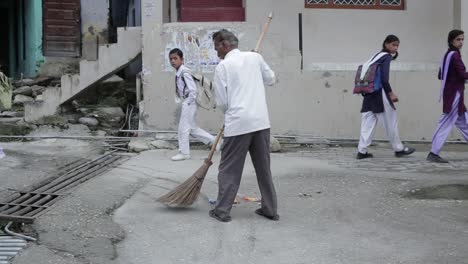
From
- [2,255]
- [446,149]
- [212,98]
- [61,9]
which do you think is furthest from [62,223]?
[61,9]

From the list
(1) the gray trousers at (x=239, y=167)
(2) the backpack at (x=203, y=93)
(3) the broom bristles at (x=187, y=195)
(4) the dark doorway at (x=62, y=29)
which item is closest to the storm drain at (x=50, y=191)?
(3) the broom bristles at (x=187, y=195)

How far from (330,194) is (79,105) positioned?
253 inches

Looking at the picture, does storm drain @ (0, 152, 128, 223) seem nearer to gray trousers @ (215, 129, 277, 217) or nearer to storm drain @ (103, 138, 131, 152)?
storm drain @ (103, 138, 131, 152)

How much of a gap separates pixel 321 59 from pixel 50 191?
5597mm

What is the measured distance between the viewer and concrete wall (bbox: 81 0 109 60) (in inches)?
546

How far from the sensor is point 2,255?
461 cm

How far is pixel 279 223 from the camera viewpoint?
559 centimetres

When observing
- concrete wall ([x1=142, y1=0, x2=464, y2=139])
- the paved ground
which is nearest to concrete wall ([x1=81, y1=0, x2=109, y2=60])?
concrete wall ([x1=142, y1=0, x2=464, y2=139])

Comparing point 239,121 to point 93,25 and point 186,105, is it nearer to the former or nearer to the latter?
point 186,105

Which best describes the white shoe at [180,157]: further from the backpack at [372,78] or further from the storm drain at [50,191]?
the backpack at [372,78]

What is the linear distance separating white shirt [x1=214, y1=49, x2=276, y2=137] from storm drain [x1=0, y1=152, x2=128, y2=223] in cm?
190

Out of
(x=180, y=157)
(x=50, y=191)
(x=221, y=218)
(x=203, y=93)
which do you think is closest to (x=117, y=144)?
(x=180, y=157)

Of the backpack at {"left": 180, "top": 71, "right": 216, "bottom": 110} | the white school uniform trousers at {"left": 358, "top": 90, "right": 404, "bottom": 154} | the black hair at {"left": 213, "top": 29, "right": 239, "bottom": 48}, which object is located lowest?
the white school uniform trousers at {"left": 358, "top": 90, "right": 404, "bottom": 154}

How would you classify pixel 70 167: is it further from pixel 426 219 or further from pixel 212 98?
pixel 426 219
